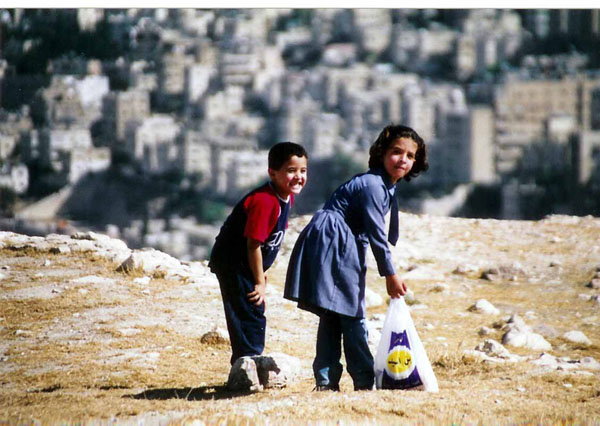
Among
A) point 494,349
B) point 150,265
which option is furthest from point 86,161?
point 494,349

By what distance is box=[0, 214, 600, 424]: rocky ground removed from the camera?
2670 mm

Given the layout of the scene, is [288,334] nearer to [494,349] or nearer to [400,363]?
[494,349]

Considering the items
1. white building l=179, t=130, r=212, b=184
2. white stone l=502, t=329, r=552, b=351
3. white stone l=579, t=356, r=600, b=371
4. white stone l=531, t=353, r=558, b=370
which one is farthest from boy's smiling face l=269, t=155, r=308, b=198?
white building l=179, t=130, r=212, b=184

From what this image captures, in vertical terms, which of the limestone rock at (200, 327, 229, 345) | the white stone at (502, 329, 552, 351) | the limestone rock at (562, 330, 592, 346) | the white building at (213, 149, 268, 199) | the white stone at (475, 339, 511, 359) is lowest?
the white building at (213, 149, 268, 199)

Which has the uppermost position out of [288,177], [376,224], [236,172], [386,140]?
[386,140]

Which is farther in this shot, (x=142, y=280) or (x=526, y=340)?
(x=142, y=280)

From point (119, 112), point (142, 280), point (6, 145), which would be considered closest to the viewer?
point (142, 280)

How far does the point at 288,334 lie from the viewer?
13.3 ft

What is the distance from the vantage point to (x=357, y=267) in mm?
2783

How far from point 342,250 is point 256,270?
0.28 metres

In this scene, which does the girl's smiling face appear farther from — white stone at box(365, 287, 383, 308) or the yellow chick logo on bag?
white stone at box(365, 287, 383, 308)

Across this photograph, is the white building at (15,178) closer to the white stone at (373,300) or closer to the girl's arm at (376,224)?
the white stone at (373,300)

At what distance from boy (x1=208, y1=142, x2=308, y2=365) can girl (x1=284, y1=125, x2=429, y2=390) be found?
10cm

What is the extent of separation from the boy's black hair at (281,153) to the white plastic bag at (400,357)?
573 mm
